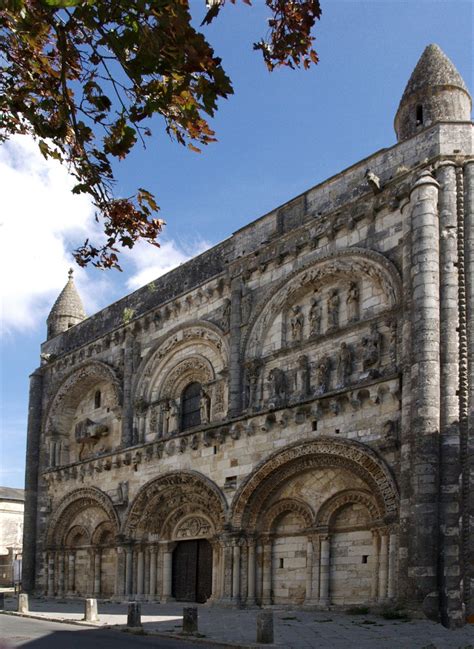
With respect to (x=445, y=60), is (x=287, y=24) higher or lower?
lower

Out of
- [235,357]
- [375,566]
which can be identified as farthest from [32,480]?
[375,566]

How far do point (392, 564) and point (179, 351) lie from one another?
32.0 ft

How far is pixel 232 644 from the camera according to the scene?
11609 mm

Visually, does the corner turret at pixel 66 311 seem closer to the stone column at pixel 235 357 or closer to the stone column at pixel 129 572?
the stone column at pixel 129 572

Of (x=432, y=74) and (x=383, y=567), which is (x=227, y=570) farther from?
(x=432, y=74)

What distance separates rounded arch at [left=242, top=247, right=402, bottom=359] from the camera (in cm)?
1673

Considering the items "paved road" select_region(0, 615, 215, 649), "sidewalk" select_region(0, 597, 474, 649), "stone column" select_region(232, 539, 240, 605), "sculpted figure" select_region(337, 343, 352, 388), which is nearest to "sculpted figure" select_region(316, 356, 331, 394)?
"sculpted figure" select_region(337, 343, 352, 388)

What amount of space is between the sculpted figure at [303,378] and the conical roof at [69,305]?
1410 cm

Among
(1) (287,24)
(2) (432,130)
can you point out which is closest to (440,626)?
(2) (432,130)

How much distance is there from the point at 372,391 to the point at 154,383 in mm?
9078

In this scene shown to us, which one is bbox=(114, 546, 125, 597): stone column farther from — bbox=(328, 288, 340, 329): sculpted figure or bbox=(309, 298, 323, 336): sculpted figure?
bbox=(328, 288, 340, 329): sculpted figure

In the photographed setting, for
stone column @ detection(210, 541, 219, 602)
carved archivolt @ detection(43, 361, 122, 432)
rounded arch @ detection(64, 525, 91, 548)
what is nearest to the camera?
stone column @ detection(210, 541, 219, 602)

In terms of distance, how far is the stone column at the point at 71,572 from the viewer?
25.3 m

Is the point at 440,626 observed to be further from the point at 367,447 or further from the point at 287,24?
the point at 287,24
